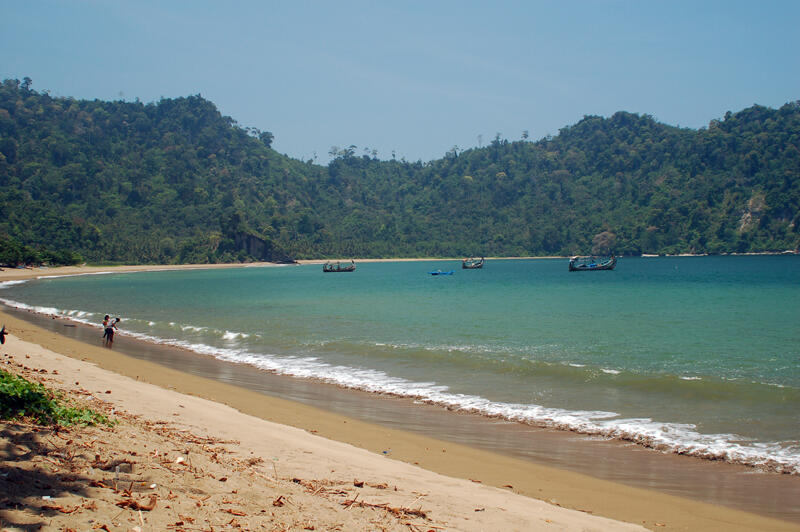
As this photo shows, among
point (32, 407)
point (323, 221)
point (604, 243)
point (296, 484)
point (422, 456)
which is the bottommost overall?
point (422, 456)

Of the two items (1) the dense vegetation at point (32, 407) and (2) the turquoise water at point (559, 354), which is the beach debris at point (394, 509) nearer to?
(1) the dense vegetation at point (32, 407)

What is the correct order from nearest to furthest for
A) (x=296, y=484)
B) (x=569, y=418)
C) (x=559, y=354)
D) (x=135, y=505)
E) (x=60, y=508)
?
(x=60, y=508)
(x=135, y=505)
(x=296, y=484)
(x=569, y=418)
(x=559, y=354)

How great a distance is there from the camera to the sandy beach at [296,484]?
5.07 meters

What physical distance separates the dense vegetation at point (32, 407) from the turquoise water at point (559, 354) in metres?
7.77

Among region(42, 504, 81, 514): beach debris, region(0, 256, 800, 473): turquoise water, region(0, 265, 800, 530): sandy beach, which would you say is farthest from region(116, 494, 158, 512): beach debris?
region(0, 256, 800, 473): turquoise water

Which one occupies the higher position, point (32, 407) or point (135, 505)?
point (32, 407)

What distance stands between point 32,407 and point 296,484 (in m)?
3.31

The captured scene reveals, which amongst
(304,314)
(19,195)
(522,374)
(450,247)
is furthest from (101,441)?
(450,247)

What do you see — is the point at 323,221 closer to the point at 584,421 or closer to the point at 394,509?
the point at 584,421

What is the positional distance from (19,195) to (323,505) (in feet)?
485

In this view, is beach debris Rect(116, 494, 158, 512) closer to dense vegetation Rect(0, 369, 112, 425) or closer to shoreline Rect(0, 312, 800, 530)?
shoreline Rect(0, 312, 800, 530)

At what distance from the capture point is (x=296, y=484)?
630cm

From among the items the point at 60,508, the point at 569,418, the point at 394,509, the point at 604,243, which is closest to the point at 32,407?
the point at 60,508

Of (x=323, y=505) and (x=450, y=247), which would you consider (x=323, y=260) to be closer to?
(x=450, y=247)
